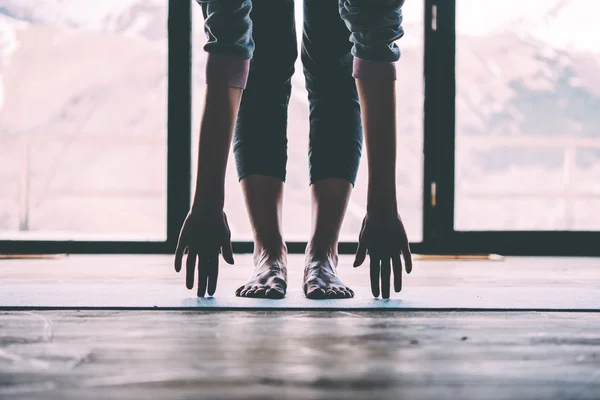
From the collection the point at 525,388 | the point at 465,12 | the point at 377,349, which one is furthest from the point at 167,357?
the point at 465,12

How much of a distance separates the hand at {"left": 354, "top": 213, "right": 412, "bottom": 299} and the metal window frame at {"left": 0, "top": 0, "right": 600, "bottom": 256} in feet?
4.39

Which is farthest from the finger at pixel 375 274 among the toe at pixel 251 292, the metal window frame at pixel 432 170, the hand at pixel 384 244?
the metal window frame at pixel 432 170

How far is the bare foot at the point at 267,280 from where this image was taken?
117 centimetres

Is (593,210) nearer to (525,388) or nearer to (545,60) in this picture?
(545,60)

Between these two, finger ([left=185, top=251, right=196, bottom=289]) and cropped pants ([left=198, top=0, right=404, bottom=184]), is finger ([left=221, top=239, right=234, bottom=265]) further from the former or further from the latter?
cropped pants ([left=198, top=0, right=404, bottom=184])

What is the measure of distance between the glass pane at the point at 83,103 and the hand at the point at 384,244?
5.65 meters

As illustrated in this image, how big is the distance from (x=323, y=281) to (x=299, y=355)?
0.51 m

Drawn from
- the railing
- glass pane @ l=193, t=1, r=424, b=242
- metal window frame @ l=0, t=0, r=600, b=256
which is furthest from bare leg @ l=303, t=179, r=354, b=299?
glass pane @ l=193, t=1, r=424, b=242

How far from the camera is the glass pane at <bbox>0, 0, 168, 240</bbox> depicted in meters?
7.03

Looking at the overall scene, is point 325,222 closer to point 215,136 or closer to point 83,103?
point 215,136

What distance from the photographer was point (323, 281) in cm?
121

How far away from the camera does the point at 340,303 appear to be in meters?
1.10

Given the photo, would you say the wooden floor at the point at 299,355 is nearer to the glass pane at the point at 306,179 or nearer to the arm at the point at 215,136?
the arm at the point at 215,136

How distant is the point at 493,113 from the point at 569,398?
29.2 feet
